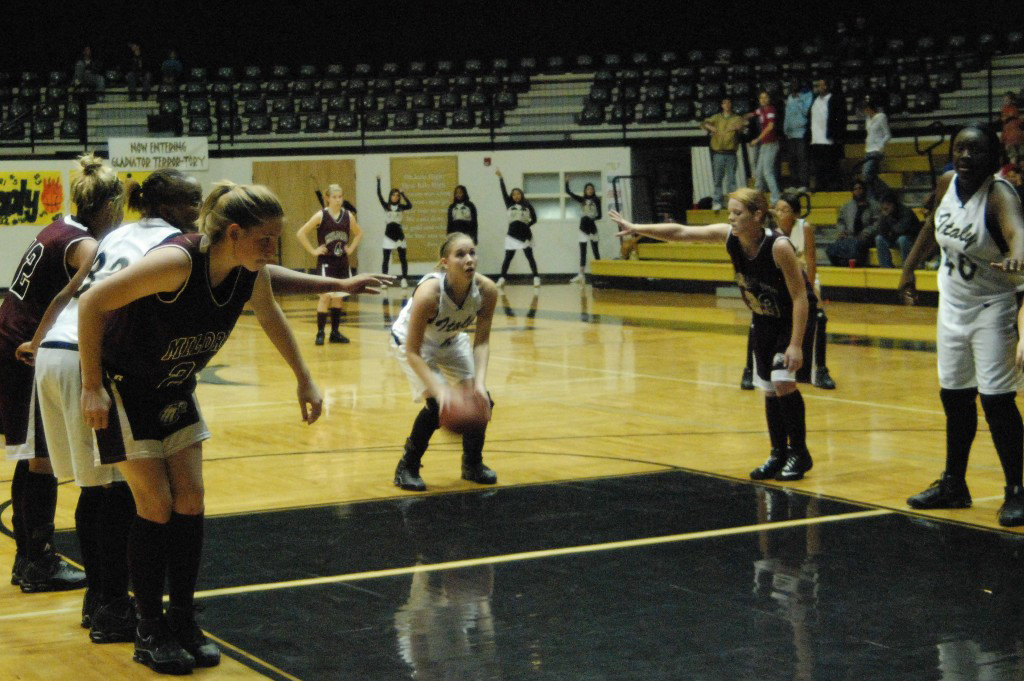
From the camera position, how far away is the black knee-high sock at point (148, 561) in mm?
4023

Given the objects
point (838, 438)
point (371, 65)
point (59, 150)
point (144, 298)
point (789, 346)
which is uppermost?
point (371, 65)

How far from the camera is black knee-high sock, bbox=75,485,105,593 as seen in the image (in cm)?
445

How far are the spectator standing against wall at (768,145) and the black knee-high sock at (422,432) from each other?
45.0 ft

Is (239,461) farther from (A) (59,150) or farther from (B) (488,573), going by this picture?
(A) (59,150)

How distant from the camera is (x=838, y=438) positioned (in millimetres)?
8133

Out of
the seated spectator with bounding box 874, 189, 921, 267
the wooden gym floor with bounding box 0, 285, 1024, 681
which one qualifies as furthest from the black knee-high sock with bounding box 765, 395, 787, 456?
the seated spectator with bounding box 874, 189, 921, 267

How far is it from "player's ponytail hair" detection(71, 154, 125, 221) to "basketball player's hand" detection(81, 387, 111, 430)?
1065mm

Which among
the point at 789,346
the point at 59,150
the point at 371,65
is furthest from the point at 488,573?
the point at 371,65

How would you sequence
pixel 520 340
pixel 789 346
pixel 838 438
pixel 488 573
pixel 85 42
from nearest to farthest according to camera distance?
pixel 488 573 → pixel 789 346 → pixel 838 438 → pixel 520 340 → pixel 85 42

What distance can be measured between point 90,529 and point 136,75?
22.9m

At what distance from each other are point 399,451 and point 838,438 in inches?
107

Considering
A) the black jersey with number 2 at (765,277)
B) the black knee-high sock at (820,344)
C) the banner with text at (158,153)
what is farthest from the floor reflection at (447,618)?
the banner with text at (158,153)

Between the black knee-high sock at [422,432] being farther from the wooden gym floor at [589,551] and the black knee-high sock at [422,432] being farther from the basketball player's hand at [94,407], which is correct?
the basketball player's hand at [94,407]

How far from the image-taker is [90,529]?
178 inches
